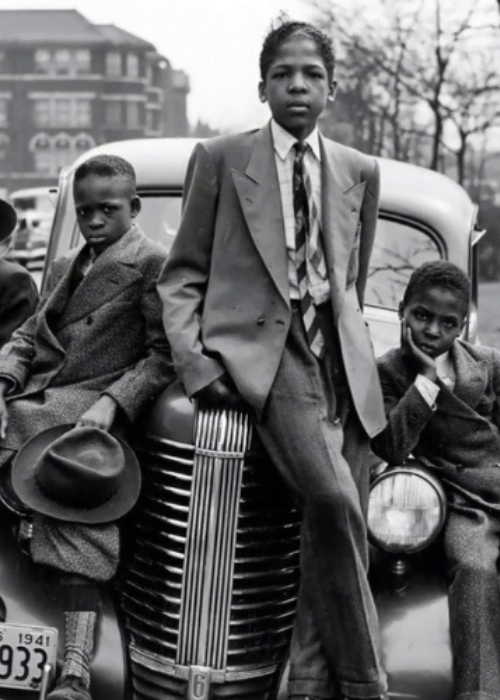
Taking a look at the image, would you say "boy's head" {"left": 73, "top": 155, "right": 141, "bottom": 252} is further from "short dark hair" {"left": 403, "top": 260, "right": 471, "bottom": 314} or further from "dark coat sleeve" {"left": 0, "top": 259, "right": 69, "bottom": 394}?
"short dark hair" {"left": 403, "top": 260, "right": 471, "bottom": 314}

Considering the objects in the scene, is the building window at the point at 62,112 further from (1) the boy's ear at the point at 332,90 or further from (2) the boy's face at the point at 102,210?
(1) the boy's ear at the point at 332,90

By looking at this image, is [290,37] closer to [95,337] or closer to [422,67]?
[95,337]

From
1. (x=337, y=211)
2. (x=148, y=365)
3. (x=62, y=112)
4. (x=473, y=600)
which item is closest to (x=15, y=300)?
(x=148, y=365)

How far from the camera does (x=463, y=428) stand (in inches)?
149

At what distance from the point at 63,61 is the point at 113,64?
3.26m

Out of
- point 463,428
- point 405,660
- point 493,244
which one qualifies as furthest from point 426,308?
point 493,244

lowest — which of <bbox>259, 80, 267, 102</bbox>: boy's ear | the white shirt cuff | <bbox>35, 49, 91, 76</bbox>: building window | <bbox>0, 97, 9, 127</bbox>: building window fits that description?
the white shirt cuff

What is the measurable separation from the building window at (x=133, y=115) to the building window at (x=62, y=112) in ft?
7.28

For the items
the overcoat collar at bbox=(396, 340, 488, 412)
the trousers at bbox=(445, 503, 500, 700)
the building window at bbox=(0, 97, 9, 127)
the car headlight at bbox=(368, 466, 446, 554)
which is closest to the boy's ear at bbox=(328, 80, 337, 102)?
the overcoat collar at bbox=(396, 340, 488, 412)

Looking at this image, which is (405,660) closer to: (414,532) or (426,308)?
(414,532)

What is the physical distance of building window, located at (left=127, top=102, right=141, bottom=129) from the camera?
6850 centimetres

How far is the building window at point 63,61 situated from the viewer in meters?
68.0

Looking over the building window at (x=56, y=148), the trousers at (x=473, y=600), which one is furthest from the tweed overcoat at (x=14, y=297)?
the building window at (x=56, y=148)

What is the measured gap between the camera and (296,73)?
132 inches
